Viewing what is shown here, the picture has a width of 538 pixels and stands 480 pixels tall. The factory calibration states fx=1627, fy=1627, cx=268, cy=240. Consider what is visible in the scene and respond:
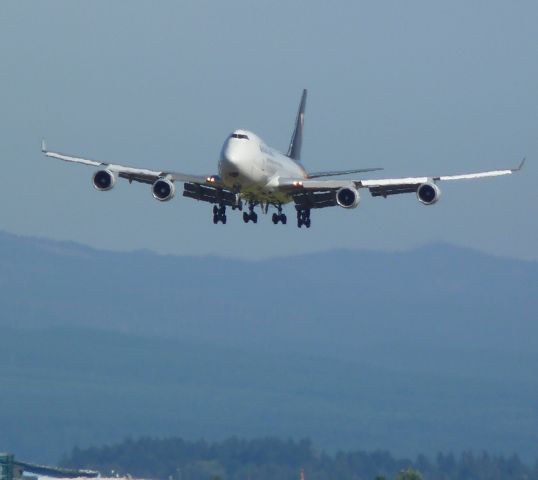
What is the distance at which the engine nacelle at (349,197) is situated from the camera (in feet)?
207

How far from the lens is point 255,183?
199ft

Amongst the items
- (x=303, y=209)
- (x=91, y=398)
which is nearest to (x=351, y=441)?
(x=91, y=398)

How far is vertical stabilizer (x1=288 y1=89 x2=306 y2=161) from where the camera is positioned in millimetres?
78688

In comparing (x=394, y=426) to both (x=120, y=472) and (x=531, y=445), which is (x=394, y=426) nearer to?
(x=531, y=445)

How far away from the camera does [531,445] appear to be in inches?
6014

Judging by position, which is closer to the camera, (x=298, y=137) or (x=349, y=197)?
(x=349, y=197)

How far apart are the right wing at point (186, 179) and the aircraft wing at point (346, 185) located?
241 centimetres

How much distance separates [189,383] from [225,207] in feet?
409

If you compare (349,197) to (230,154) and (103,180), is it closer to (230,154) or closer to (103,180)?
(230,154)

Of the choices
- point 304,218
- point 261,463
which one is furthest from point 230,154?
point 261,463

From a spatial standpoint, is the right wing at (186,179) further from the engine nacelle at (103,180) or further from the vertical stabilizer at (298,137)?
the vertical stabilizer at (298,137)

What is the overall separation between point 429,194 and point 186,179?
9.36 m

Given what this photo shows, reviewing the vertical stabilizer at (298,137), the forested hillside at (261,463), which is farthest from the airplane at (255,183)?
the forested hillside at (261,463)

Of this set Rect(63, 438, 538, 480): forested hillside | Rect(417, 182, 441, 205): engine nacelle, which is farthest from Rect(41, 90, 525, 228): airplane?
Rect(63, 438, 538, 480): forested hillside
